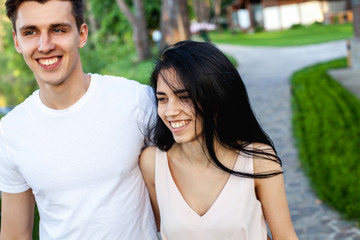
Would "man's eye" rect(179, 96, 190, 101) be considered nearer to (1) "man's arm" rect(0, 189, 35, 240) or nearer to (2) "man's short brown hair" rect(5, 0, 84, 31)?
(2) "man's short brown hair" rect(5, 0, 84, 31)

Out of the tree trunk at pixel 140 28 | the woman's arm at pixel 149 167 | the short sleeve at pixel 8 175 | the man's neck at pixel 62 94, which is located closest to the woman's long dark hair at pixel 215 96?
the woman's arm at pixel 149 167

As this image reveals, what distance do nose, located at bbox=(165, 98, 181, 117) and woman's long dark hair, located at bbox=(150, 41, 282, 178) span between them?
0.07 meters

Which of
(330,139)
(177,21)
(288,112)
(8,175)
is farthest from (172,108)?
(177,21)

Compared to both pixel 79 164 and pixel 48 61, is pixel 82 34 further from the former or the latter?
pixel 79 164

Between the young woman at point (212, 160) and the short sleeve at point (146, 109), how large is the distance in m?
0.15

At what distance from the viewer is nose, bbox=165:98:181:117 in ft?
7.20

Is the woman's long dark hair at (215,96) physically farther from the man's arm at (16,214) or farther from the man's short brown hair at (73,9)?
the man's arm at (16,214)

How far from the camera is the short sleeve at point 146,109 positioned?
2502 millimetres

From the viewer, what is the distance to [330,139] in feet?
27.2

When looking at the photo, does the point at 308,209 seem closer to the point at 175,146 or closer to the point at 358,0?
the point at 175,146

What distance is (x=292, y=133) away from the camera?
9.24m

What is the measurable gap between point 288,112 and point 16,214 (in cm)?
911

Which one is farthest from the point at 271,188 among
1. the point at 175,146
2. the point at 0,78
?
the point at 0,78

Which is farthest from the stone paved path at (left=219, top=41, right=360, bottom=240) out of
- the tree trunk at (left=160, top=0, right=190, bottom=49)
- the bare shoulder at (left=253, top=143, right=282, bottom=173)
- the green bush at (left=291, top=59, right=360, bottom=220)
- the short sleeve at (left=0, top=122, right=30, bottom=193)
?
the tree trunk at (left=160, top=0, right=190, bottom=49)
